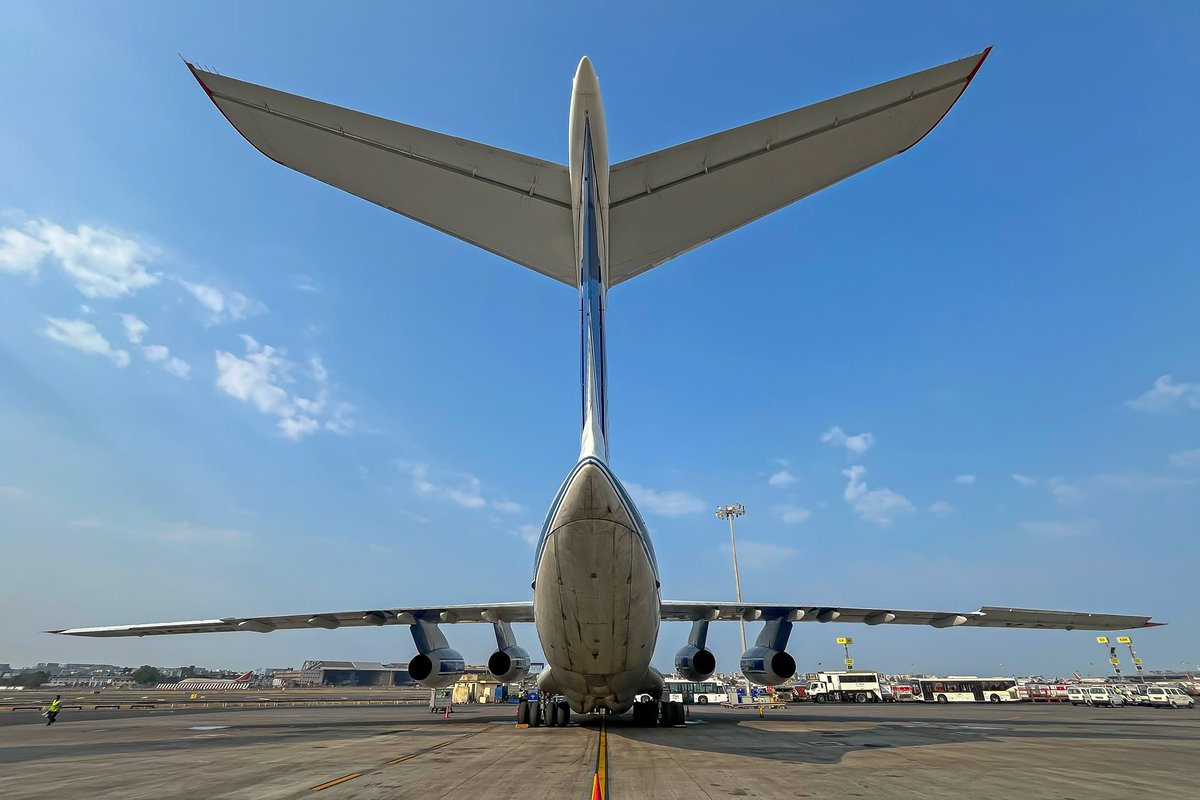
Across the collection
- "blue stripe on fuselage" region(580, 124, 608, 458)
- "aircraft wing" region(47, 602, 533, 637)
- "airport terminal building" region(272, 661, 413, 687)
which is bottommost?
"airport terminal building" region(272, 661, 413, 687)

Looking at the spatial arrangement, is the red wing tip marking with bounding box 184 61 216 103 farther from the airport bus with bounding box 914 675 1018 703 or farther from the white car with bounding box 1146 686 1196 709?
the airport bus with bounding box 914 675 1018 703

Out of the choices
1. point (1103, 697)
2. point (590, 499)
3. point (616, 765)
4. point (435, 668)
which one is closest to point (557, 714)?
point (435, 668)

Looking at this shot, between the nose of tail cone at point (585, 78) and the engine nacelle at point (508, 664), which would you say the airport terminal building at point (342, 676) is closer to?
the engine nacelle at point (508, 664)

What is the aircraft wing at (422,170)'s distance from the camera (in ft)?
26.8

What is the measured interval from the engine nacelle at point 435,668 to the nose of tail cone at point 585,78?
14.6m

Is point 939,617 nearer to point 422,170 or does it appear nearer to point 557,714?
point 557,714

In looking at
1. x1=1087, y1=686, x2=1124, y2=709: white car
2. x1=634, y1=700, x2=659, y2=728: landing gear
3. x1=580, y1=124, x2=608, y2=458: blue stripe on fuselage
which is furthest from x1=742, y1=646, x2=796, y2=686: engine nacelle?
x1=1087, y1=686, x2=1124, y2=709: white car

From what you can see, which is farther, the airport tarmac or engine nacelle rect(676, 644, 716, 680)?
Result: engine nacelle rect(676, 644, 716, 680)

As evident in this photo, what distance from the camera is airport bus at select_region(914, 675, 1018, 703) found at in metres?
46.1

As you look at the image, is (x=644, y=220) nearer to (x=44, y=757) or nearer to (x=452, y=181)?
(x=452, y=181)

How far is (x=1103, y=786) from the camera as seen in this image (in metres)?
7.34

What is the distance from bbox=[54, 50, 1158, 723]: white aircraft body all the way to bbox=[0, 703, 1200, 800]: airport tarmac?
6.71 ft

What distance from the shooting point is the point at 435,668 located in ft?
54.6

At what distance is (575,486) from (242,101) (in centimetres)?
677
